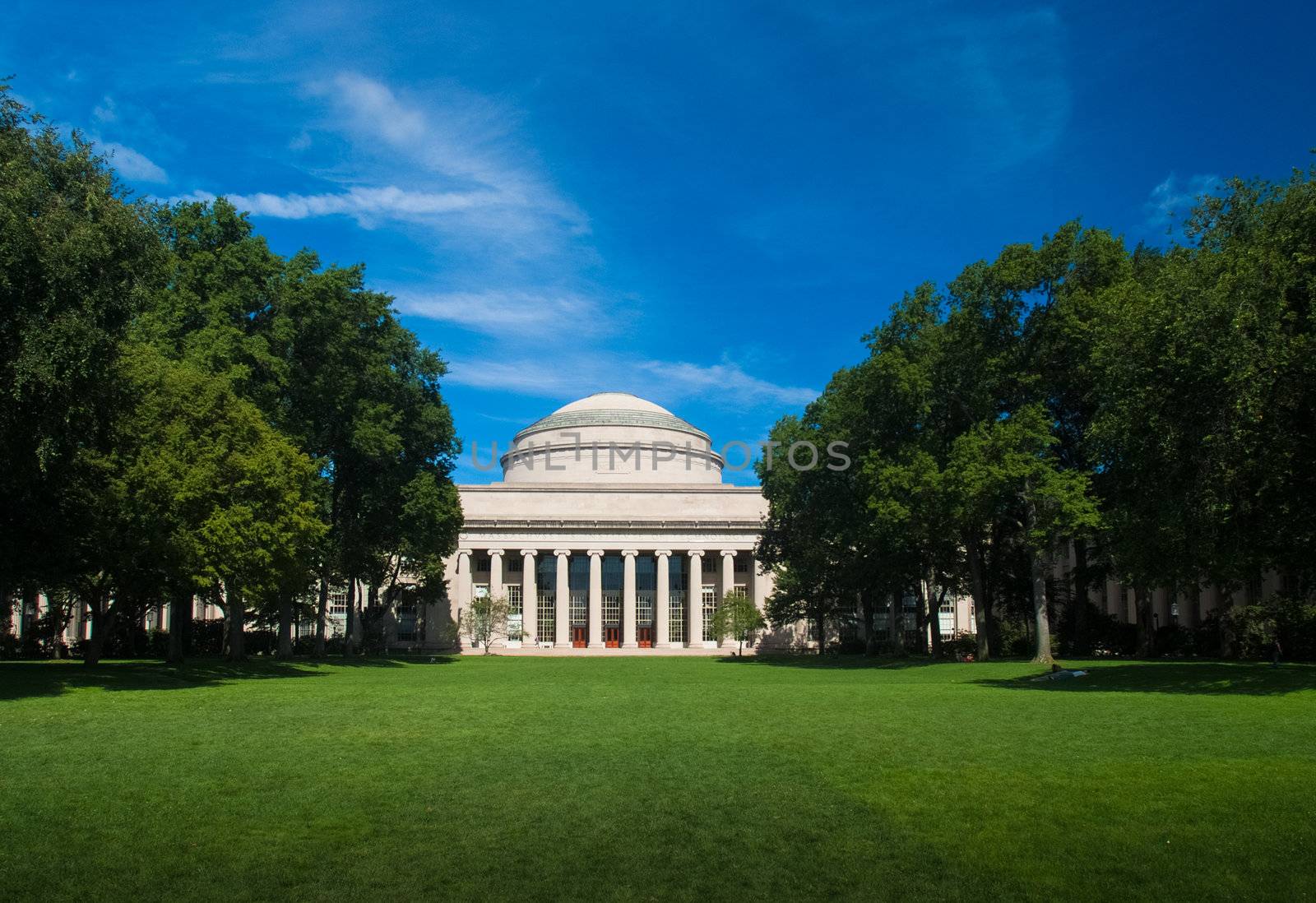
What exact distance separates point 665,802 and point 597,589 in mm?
80455

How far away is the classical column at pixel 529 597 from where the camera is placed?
91.8 meters

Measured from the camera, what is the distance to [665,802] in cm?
1181

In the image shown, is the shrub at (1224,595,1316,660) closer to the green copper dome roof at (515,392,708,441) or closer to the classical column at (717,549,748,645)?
the classical column at (717,549,748,645)

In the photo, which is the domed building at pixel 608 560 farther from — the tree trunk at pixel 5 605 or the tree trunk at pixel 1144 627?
the tree trunk at pixel 1144 627

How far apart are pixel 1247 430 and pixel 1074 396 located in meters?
20.3

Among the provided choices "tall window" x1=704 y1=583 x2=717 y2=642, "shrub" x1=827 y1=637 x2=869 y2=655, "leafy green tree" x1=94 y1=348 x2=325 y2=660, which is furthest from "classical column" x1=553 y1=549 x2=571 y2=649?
"leafy green tree" x1=94 y1=348 x2=325 y2=660

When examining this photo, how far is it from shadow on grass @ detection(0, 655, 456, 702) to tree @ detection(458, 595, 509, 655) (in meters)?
32.4

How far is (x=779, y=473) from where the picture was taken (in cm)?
6097

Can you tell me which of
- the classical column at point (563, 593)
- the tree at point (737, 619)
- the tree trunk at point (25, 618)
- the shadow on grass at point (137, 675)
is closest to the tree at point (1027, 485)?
the shadow on grass at point (137, 675)

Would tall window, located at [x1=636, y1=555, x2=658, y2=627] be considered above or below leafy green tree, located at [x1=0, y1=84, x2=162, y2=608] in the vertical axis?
below

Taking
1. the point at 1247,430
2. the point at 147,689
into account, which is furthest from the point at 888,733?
the point at 147,689

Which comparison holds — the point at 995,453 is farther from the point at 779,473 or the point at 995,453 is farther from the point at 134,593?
the point at 134,593

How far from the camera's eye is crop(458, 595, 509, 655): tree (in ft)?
273

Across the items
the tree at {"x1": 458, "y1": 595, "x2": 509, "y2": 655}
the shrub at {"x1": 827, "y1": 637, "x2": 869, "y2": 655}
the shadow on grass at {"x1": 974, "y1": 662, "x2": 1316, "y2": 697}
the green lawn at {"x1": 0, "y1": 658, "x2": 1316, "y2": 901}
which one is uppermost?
the tree at {"x1": 458, "y1": 595, "x2": 509, "y2": 655}
